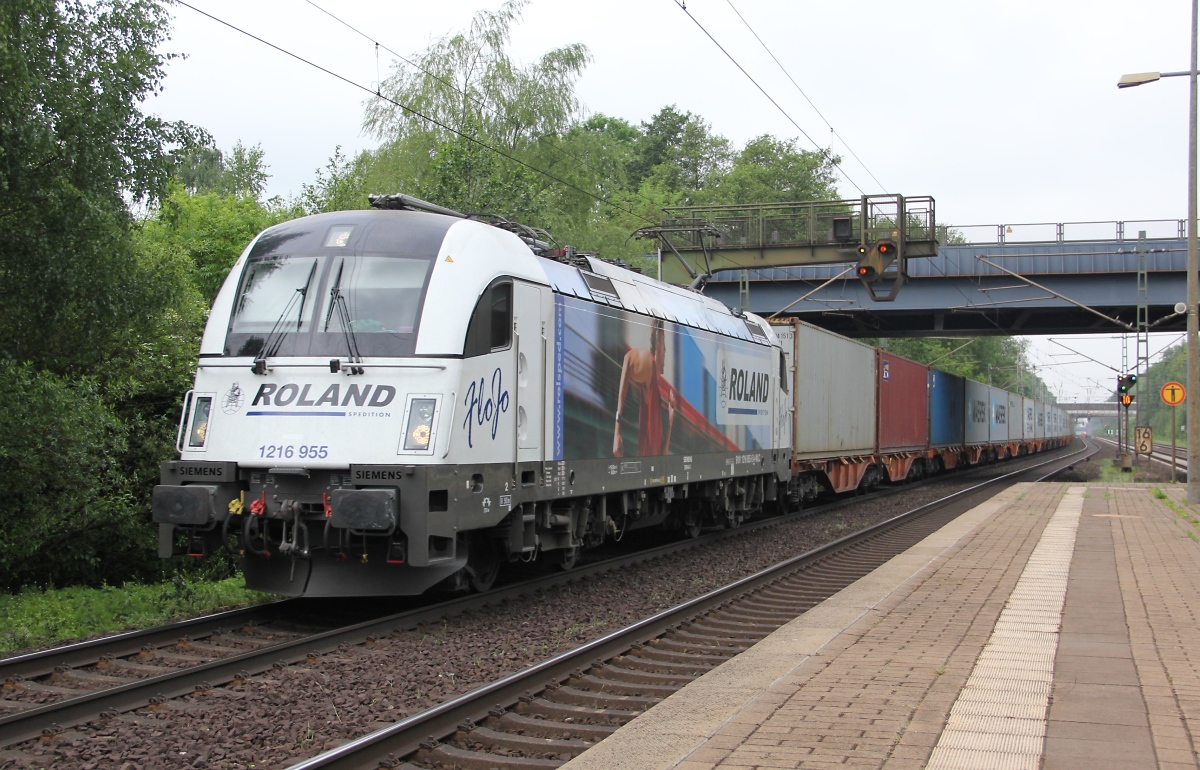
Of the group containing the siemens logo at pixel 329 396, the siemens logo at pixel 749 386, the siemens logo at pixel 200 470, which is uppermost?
the siemens logo at pixel 749 386

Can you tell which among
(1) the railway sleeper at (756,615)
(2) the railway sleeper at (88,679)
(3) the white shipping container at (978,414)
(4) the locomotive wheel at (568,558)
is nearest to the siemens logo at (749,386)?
(4) the locomotive wheel at (568,558)

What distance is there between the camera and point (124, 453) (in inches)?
563

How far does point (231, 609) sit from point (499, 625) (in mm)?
2337

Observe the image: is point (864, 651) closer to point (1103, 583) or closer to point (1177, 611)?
point (1177, 611)

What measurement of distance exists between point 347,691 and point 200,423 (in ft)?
10.5

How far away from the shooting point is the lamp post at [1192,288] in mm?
20906

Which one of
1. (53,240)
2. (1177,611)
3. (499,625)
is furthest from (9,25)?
(1177,611)

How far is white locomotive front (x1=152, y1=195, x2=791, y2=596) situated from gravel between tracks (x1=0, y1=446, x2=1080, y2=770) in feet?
2.09

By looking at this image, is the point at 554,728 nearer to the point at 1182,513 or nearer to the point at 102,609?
the point at 102,609

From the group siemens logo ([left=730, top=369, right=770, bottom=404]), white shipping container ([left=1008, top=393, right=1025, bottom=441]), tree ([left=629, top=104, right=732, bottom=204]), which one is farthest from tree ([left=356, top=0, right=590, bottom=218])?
tree ([left=629, top=104, right=732, bottom=204])

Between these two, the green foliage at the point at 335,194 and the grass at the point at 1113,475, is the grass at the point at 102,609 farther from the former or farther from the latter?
the grass at the point at 1113,475

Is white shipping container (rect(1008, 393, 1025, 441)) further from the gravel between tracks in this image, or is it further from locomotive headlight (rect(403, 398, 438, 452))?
locomotive headlight (rect(403, 398, 438, 452))

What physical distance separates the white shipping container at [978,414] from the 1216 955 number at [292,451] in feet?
109

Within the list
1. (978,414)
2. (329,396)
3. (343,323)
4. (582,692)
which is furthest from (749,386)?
(978,414)
